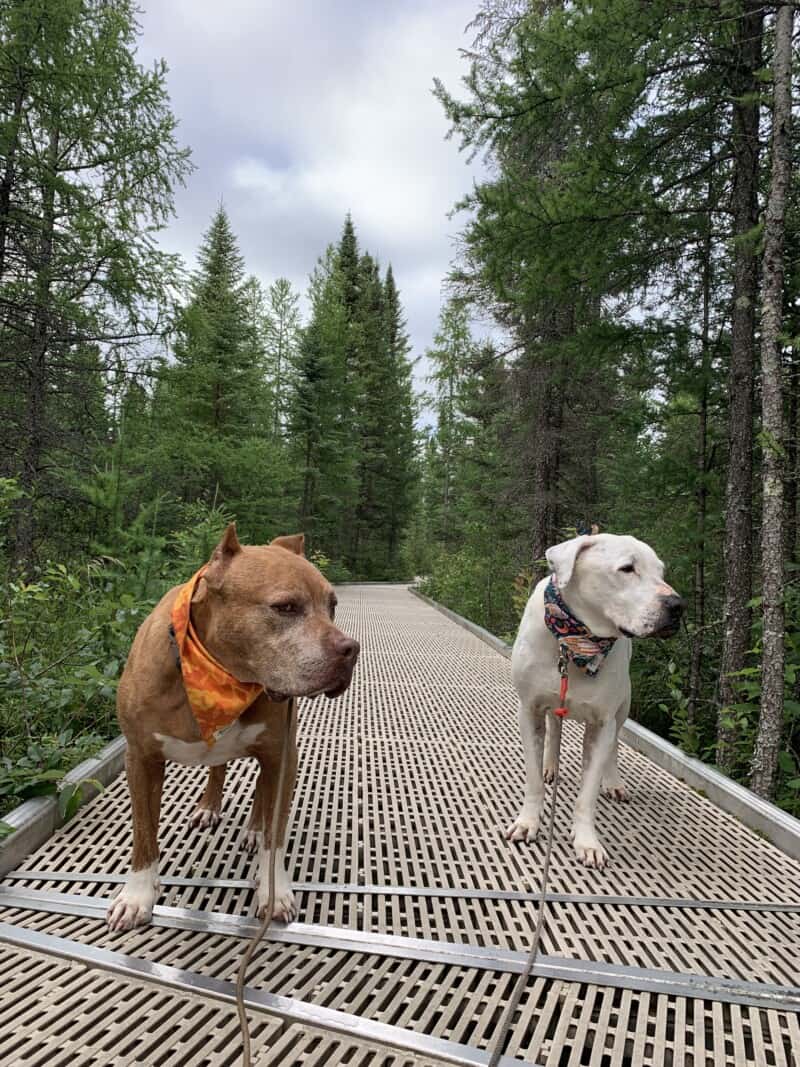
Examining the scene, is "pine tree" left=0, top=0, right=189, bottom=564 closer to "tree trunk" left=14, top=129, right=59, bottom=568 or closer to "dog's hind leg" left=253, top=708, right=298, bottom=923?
"tree trunk" left=14, top=129, right=59, bottom=568

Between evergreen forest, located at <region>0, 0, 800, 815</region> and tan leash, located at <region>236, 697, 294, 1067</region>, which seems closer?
tan leash, located at <region>236, 697, 294, 1067</region>

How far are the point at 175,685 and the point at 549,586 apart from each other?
160 cm

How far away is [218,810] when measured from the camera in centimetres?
259

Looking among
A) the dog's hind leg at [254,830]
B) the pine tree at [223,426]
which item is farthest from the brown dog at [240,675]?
the pine tree at [223,426]

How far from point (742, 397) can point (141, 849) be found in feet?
17.3

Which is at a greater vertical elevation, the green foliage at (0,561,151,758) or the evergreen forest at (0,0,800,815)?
the evergreen forest at (0,0,800,815)

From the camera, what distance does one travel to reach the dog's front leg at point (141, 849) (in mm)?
1845

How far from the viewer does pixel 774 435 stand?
3.66 meters

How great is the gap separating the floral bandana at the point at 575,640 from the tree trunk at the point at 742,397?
9.53 feet

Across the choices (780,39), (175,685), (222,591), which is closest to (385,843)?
(175,685)

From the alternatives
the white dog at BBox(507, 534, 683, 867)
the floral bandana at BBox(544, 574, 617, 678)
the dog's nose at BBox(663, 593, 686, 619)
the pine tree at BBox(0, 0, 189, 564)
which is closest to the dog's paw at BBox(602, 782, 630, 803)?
the white dog at BBox(507, 534, 683, 867)

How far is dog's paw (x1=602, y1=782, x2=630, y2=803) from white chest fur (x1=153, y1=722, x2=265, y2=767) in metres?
2.02

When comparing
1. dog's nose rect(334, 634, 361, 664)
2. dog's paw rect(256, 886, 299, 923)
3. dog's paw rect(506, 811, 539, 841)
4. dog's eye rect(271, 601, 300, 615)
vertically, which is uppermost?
dog's eye rect(271, 601, 300, 615)

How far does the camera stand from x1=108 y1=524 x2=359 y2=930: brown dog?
5.64ft
